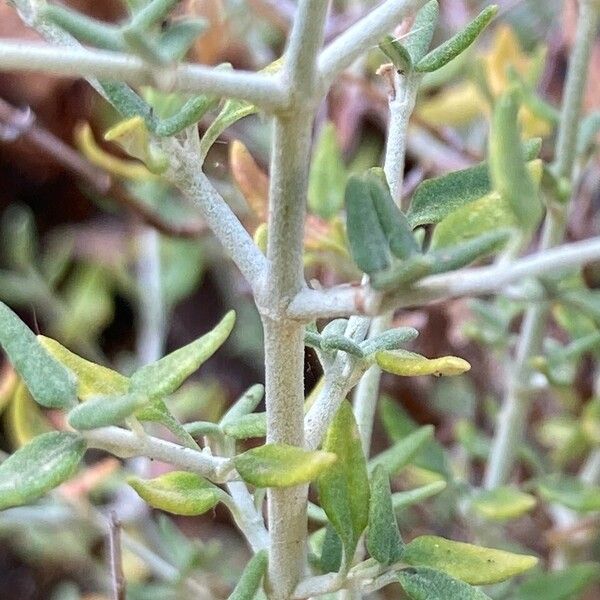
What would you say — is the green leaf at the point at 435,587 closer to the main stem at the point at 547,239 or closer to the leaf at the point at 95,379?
the leaf at the point at 95,379

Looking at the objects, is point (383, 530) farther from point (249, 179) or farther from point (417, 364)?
point (249, 179)

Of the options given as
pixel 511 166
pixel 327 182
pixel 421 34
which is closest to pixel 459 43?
pixel 421 34

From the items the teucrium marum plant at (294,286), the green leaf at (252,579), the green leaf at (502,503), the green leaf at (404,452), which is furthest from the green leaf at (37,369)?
the green leaf at (502,503)

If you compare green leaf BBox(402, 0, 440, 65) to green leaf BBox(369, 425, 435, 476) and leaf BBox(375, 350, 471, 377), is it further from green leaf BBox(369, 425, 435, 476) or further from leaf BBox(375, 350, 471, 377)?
green leaf BBox(369, 425, 435, 476)

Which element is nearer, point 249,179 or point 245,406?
point 245,406

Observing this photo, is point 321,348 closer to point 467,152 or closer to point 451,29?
point 467,152

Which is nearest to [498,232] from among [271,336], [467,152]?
[271,336]
